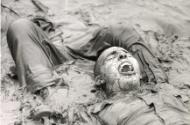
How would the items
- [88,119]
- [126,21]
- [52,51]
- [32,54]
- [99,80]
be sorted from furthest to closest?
[126,21]
[52,51]
[32,54]
[99,80]
[88,119]

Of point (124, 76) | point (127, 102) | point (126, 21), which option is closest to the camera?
point (127, 102)

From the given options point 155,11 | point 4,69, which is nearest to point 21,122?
point 4,69

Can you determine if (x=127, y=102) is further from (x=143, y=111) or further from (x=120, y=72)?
(x=120, y=72)

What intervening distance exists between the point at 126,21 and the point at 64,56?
1.25 metres

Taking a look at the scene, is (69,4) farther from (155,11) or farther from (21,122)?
(21,122)

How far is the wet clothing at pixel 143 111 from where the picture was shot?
3238mm

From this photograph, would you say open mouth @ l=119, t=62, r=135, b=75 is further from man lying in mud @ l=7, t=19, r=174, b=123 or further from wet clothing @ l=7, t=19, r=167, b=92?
wet clothing @ l=7, t=19, r=167, b=92

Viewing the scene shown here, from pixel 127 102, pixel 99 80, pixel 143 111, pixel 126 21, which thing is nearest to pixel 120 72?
pixel 99 80

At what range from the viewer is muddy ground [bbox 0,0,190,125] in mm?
4359

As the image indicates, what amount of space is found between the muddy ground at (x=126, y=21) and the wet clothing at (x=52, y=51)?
202 mm

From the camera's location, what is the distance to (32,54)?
4156 mm

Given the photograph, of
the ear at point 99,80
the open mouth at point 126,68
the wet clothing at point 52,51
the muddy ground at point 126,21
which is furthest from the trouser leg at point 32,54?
the open mouth at point 126,68

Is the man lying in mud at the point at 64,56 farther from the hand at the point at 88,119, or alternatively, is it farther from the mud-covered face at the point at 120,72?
the hand at the point at 88,119

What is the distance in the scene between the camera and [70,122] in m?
3.61
